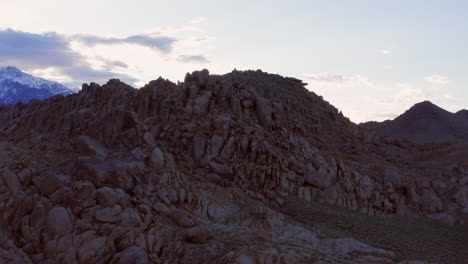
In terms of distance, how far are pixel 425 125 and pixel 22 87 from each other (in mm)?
77854

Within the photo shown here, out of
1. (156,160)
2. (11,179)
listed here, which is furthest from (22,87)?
(11,179)

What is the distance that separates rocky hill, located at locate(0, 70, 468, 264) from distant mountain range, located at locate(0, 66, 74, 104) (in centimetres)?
6396

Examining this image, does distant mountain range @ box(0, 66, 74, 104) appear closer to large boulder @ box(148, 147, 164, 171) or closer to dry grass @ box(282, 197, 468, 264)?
large boulder @ box(148, 147, 164, 171)

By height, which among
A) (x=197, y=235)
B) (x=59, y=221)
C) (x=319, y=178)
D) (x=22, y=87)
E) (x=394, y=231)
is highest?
(x=22, y=87)

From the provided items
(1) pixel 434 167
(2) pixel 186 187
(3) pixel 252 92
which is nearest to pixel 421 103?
(1) pixel 434 167

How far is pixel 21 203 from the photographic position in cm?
1067

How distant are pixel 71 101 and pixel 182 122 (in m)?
6.75

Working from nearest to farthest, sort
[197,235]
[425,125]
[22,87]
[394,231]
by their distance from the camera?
[197,235]
[394,231]
[425,125]
[22,87]

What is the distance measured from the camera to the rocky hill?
10.3 meters

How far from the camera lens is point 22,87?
85312 mm

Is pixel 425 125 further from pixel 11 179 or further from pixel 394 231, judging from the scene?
pixel 11 179

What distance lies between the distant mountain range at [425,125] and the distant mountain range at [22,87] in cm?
6120

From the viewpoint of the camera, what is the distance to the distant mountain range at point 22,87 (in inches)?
3189

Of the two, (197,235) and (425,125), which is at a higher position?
(425,125)
